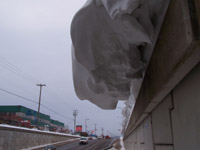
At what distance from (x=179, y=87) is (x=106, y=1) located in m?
0.98

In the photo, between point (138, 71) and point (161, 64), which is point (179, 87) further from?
point (138, 71)

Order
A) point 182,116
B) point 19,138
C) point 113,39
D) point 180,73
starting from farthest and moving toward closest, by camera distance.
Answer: point 19,138, point 113,39, point 182,116, point 180,73

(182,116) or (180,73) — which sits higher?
(180,73)

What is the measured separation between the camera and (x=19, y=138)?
76.8ft

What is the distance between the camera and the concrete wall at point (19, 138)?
66.2 ft

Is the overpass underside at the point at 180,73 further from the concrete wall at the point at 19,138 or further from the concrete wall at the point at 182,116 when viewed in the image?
the concrete wall at the point at 19,138

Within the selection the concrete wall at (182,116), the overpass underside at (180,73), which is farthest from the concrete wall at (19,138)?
the overpass underside at (180,73)

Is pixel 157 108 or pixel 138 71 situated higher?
pixel 138 71

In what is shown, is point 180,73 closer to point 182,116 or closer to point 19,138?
point 182,116

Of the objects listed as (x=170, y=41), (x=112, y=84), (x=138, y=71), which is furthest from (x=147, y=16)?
(x=112, y=84)

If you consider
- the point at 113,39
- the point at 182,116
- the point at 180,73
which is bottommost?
the point at 182,116

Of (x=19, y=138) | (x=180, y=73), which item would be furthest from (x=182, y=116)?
(x=19, y=138)

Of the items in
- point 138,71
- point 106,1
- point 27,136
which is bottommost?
point 27,136

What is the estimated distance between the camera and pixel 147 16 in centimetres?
169
